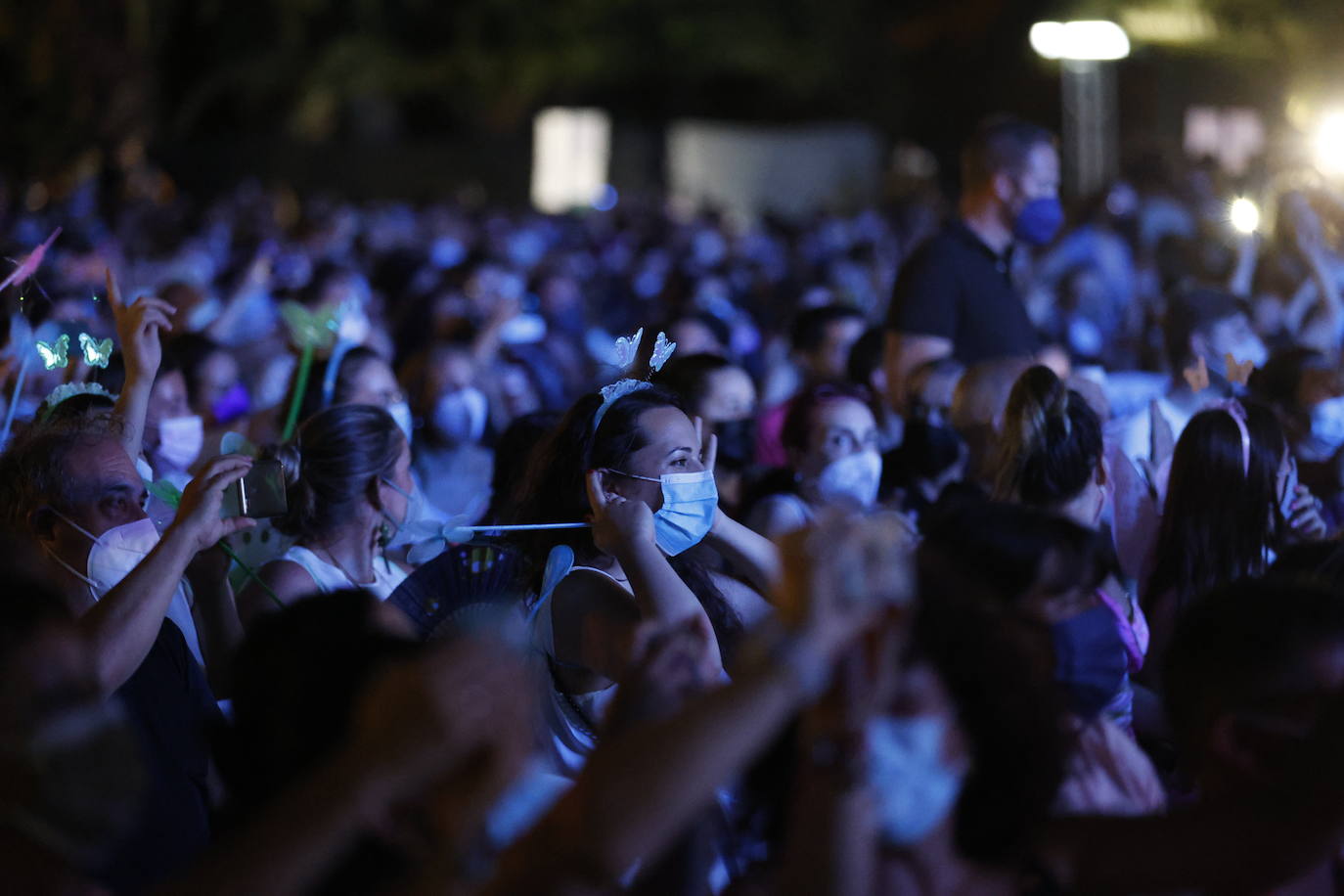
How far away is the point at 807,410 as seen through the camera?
16.4 ft

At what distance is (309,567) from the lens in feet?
12.6

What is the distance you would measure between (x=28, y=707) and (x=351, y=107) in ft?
141

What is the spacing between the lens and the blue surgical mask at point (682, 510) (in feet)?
12.0

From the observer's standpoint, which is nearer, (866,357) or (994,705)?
(994,705)

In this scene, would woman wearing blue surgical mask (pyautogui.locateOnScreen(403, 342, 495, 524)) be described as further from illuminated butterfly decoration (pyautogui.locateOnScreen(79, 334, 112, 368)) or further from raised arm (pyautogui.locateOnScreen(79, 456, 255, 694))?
raised arm (pyautogui.locateOnScreen(79, 456, 255, 694))

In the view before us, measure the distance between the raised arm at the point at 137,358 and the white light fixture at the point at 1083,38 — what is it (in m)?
12.4

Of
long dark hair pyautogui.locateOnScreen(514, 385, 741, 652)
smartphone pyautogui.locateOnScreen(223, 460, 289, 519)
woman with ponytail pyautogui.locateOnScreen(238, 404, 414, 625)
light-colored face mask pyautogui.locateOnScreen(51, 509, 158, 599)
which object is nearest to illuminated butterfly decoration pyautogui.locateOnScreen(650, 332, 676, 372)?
long dark hair pyautogui.locateOnScreen(514, 385, 741, 652)

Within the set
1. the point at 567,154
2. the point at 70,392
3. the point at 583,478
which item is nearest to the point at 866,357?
the point at 583,478

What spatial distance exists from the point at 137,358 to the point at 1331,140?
8212 millimetres

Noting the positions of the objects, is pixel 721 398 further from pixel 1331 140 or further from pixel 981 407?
pixel 1331 140

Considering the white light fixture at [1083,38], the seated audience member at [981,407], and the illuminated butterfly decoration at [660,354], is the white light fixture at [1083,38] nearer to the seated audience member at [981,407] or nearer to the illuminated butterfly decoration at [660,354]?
the seated audience member at [981,407]

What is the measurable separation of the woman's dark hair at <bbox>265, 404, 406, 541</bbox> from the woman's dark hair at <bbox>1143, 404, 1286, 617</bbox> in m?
2.15

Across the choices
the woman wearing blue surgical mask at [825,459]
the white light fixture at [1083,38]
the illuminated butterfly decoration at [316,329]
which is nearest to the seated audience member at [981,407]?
the woman wearing blue surgical mask at [825,459]

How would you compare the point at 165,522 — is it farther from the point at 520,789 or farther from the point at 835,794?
the point at 835,794
